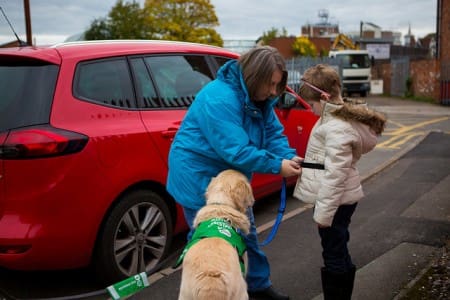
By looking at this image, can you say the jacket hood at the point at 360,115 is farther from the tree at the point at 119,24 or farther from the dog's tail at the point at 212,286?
the tree at the point at 119,24

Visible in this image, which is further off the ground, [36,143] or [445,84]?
[36,143]

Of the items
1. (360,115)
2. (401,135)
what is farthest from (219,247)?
(401,135)

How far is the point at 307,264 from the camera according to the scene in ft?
13.8

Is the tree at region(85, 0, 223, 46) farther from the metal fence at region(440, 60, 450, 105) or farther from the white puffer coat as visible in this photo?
the white puffer coat

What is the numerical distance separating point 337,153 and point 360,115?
28 centimetres

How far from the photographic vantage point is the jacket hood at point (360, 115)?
291 cm

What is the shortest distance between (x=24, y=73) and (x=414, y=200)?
15.2 feet

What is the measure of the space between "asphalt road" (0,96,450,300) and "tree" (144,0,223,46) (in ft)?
145

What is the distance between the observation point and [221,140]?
2.73 meters

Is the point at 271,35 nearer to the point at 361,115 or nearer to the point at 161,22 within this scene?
the point at 161,22

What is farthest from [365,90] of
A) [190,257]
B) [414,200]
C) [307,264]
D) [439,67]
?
[190,257]

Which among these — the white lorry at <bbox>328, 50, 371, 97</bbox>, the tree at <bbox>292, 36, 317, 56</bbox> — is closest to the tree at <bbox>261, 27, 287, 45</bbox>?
the tree at <bbox>292, 36, 317, 56</bbox>

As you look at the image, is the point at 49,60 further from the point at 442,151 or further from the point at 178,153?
the point at 442,151

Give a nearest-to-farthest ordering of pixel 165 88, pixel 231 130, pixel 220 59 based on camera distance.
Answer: pixel 231 130 < pixel 165 88 < pixel 220 59
